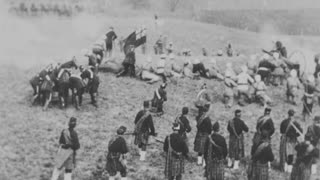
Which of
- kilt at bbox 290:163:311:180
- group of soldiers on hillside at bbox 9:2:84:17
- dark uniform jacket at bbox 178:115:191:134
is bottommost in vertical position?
kilt at bbox 290:163:311:180

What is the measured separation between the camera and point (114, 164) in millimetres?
15164

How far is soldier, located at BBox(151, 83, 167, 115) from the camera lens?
2058 centimetres

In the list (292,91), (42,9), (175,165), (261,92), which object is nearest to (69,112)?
(175,165)

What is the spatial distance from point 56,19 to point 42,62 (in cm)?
1378

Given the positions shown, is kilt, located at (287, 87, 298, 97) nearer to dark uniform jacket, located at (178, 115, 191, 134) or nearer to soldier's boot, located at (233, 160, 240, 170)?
soldier's boot, located at (233, 160, 240, 170)

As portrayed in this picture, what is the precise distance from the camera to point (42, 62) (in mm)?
26891

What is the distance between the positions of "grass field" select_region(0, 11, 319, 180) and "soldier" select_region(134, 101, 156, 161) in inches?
23.9

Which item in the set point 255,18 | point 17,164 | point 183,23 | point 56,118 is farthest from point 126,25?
point 17,164

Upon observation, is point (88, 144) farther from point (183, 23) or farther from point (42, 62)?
point (183, 23)

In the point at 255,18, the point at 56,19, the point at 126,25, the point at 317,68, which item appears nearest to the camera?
the point at 317,68

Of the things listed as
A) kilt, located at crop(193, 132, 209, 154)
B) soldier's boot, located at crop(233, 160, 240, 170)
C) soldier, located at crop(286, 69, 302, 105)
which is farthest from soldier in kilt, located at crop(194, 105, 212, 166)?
soldier, located at crop(286, 69, 302, 105)

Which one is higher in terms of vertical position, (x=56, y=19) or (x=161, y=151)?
(x=56, y=19)

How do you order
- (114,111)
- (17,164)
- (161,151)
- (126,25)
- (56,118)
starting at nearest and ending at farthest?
(17,164) → (161,151) → (56,118) → (114,111) → (126,25)

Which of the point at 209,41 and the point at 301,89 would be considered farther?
the point at 209,41
